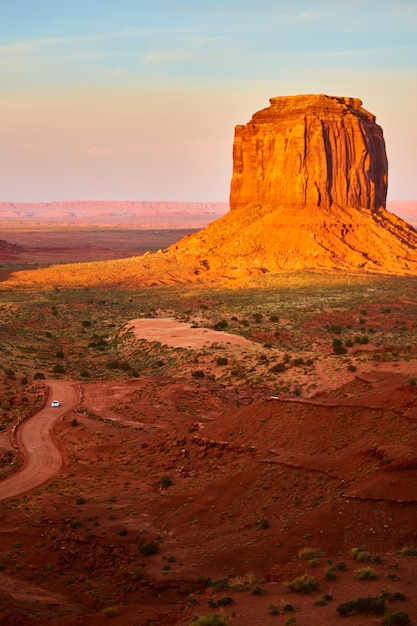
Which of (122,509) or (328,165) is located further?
(328,165)

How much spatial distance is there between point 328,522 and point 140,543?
517 cm

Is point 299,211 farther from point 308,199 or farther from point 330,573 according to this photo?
point 330,573

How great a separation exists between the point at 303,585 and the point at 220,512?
7394 millimetres

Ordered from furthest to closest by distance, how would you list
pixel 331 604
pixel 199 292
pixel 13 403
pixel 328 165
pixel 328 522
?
pixel 328 165 → pixel 199 292 → pixel 13 403 → pixel 328 522 → pixel 331 604

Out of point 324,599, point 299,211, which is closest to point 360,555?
point 324,599

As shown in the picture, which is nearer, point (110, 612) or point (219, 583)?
point (110, 612)

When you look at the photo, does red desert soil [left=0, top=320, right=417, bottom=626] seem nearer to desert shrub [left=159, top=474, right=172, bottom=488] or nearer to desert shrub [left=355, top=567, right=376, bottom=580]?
desert shrub [left=159, top=474, right=172, bottom=488]

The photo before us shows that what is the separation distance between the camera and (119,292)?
87.1 metres

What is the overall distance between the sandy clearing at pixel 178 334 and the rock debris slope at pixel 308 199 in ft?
107

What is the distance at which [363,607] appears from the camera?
1545 cm

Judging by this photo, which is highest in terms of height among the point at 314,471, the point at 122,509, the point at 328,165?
the point at 328,165

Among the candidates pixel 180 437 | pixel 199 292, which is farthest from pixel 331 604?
pixel 199 292

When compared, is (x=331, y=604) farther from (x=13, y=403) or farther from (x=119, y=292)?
(x=119, y=292)

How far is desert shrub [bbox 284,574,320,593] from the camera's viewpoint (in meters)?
17.1
